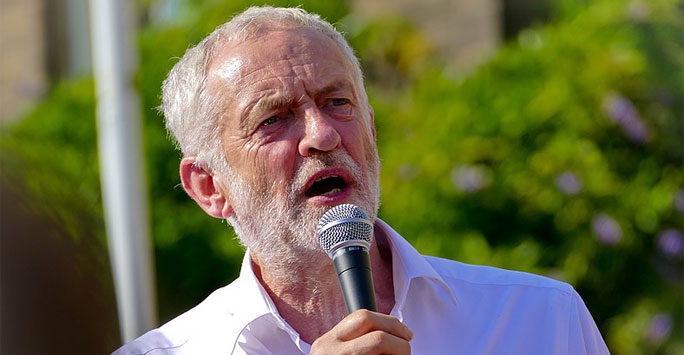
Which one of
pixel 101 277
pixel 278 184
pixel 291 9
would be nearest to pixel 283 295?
pixel 278 184

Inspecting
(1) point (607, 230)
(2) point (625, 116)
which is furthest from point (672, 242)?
(2) point (625, 116)

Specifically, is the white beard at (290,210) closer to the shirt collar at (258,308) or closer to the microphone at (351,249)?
the shirt collar at (258,308)

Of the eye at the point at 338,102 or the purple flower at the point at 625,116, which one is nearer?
the eye at the point at 338,102

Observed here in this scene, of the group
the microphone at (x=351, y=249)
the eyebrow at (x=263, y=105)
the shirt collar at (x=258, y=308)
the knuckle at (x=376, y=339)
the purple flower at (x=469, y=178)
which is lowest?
the purple flower at (x=469, y=178)

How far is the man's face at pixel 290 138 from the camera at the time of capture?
283cm

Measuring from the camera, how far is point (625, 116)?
693cm

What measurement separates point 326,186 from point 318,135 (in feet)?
0.41

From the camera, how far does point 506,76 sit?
24.0 feet

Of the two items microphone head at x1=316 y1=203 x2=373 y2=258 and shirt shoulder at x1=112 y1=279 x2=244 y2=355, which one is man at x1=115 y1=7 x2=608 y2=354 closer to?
shirt shoulder at x1=112 y1=279 x2=244 y2=355

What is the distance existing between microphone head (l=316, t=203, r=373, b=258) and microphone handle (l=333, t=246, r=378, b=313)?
0.03 meters

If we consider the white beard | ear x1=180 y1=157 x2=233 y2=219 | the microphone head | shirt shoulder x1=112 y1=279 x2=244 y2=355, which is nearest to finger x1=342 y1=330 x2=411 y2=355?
the microphone head

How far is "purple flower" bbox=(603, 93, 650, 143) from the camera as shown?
22.7 ft

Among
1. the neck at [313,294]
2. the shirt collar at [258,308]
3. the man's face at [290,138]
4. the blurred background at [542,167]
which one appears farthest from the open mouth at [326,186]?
the blurred background at [542,167]

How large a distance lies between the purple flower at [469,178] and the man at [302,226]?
3820 mm
